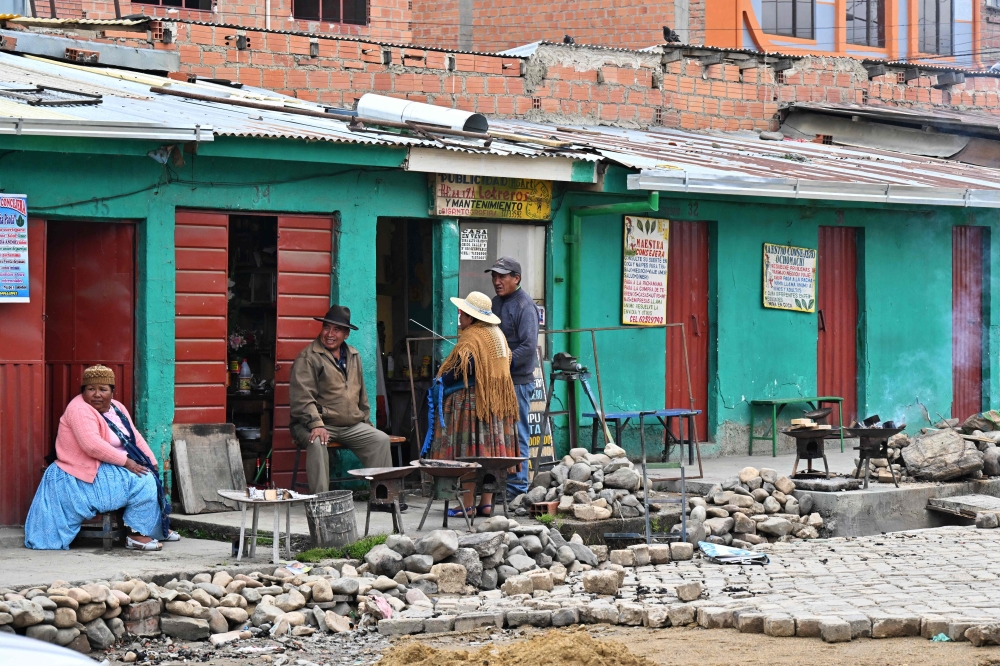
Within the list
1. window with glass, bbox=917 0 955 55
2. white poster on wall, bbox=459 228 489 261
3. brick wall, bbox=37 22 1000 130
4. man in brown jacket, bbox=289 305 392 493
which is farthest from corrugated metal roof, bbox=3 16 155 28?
window with glass, bbox=917 0 955 55

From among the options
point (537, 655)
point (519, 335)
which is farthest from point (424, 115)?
point (537, 655)

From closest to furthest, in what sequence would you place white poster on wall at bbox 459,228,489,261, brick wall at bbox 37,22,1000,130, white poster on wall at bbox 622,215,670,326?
white poster on wall at bbox 459,228,489,261 → white poster on wall at bbox 622,215,670,326 → brick wall at bbox 37,22,1000,130

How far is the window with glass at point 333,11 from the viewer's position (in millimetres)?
18969

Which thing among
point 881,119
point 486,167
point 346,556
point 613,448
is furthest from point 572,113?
point 346,556

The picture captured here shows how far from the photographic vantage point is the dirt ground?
6.63 meters

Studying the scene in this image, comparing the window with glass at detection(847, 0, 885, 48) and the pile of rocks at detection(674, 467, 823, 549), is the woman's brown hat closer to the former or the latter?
the pile of rocks at detection(674, 467, 823, 549)

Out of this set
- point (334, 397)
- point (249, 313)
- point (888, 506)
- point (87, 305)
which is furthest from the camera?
point (249, 313)

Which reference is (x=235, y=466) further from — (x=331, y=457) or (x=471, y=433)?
(x=471, y=433)

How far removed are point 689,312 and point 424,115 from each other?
3469mm

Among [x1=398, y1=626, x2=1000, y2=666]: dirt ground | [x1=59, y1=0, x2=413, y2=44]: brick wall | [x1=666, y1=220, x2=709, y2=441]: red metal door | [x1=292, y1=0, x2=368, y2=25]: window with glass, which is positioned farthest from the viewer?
[x1=292, y1=0, x2=368, y2=25]: window with glass

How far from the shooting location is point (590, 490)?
34.1ft

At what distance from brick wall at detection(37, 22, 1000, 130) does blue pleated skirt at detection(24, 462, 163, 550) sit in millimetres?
7237

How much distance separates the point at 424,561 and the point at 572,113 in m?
9.41

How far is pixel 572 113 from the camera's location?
17031 millimetres
